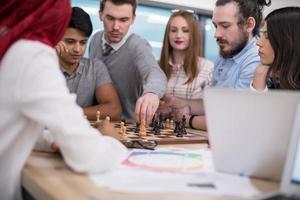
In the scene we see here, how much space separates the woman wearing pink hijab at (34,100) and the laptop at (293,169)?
41 centimetres

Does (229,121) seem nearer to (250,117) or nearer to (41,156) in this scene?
(250,117)

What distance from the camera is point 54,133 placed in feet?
2.95

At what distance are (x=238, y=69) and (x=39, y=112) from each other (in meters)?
1.90

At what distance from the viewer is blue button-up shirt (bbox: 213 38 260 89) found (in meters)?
2.42

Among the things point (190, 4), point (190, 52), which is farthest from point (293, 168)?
point (190, 4)

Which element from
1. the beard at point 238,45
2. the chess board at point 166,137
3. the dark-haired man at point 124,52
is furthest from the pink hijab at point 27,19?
the beard at point 238,45

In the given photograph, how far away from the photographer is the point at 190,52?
8.87 feet

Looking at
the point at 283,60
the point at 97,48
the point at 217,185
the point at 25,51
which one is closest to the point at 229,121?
the point at 217,185

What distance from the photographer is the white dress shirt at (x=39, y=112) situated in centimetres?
87

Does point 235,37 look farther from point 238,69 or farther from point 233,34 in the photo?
point 238,69

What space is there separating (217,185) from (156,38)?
3.72 metres

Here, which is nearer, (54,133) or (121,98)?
(54,133)

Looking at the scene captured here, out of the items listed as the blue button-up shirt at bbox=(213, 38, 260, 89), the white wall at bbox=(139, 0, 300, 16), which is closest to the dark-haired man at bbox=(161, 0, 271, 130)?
the blue button-up shirt at bbox=(213, 38, 260, 89)

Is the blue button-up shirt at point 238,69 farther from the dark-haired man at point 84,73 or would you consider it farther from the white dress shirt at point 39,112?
the white dress shirt at point 39,112
